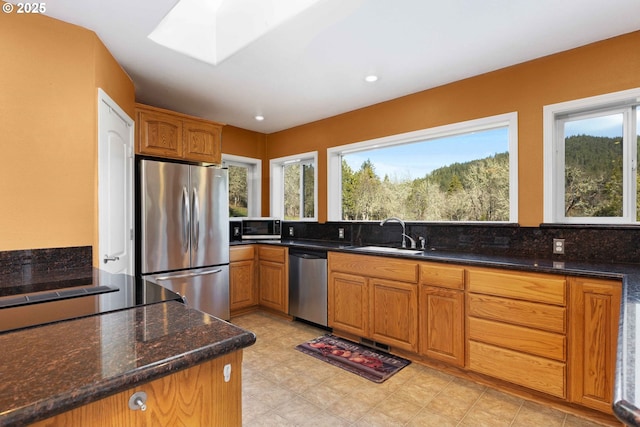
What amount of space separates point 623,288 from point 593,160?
134cm

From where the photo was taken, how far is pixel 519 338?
2.10m

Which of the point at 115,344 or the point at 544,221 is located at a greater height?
the point at 544,221

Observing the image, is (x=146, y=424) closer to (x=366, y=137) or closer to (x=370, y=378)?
(x=370, y=378)

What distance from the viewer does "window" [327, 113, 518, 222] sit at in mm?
2791

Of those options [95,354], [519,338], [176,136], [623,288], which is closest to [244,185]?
[176,136]

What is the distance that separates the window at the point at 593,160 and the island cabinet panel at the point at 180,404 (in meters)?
2.55

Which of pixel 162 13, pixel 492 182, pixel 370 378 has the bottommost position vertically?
pixel 370 378

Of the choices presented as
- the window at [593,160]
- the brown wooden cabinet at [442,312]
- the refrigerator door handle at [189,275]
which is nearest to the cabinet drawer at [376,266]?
the brown wooden cabinet at [442,312]

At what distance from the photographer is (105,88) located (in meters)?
2.23

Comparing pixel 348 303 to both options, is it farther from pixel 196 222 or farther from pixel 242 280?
pixel 196 222

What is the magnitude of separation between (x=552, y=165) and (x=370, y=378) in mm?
2127

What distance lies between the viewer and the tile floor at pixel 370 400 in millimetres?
1910

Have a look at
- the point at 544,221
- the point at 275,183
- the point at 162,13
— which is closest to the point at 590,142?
the point at 544,221

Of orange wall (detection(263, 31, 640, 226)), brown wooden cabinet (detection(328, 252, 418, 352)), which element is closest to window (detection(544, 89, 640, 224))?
orange wall (detection(263, 31, 640, 226))
